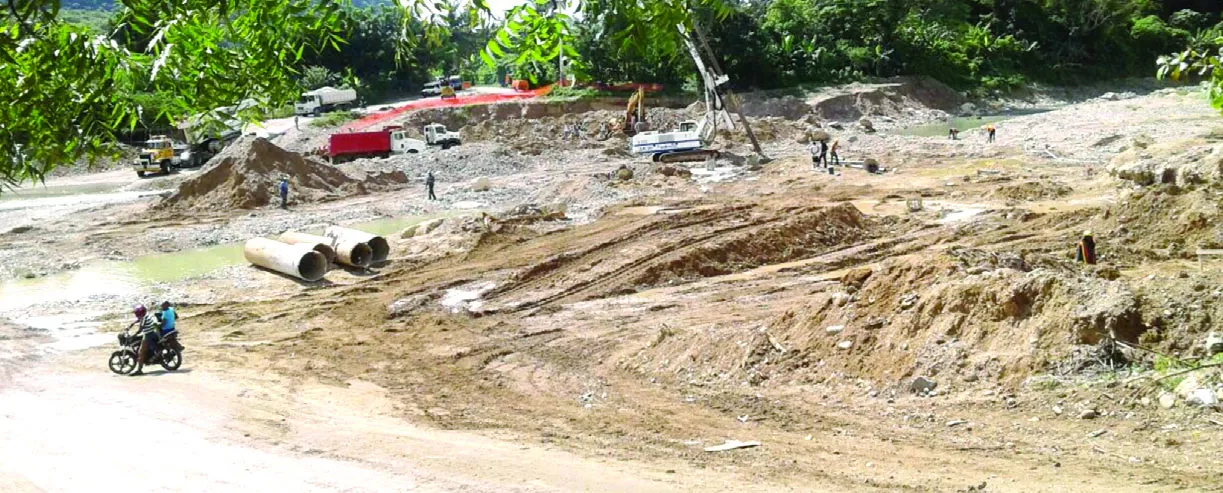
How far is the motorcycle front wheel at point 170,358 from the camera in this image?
1714 centimetres

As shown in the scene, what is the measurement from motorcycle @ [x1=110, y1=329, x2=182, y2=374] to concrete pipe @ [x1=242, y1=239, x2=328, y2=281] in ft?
25.6

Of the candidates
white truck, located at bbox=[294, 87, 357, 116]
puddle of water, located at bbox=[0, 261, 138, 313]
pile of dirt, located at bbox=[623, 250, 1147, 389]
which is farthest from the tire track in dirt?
white truck, located at bbox=[294, 87, 357, 116]

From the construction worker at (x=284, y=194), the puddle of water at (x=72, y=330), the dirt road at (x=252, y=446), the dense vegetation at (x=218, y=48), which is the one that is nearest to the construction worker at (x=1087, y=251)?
the dirt road at (x=252, y=446)

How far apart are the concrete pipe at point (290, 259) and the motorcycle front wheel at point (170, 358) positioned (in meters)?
7.76

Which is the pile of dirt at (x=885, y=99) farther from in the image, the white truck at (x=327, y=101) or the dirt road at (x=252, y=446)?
the dirt road at (x=252, y=446)

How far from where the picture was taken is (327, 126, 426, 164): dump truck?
5047 cm

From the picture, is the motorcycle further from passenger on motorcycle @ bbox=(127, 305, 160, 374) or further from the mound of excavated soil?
the mound of excavated soil

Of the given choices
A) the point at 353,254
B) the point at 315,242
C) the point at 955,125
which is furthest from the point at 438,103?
the point at 353,254

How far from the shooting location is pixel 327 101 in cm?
6519

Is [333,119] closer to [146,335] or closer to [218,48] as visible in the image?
[146,335]

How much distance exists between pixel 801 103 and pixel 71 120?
62312 mm

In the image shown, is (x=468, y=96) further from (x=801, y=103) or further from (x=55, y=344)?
(x=55, y=344)

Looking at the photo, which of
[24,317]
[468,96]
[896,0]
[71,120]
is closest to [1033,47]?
[896,0]

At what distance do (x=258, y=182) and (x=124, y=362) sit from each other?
23.3m
